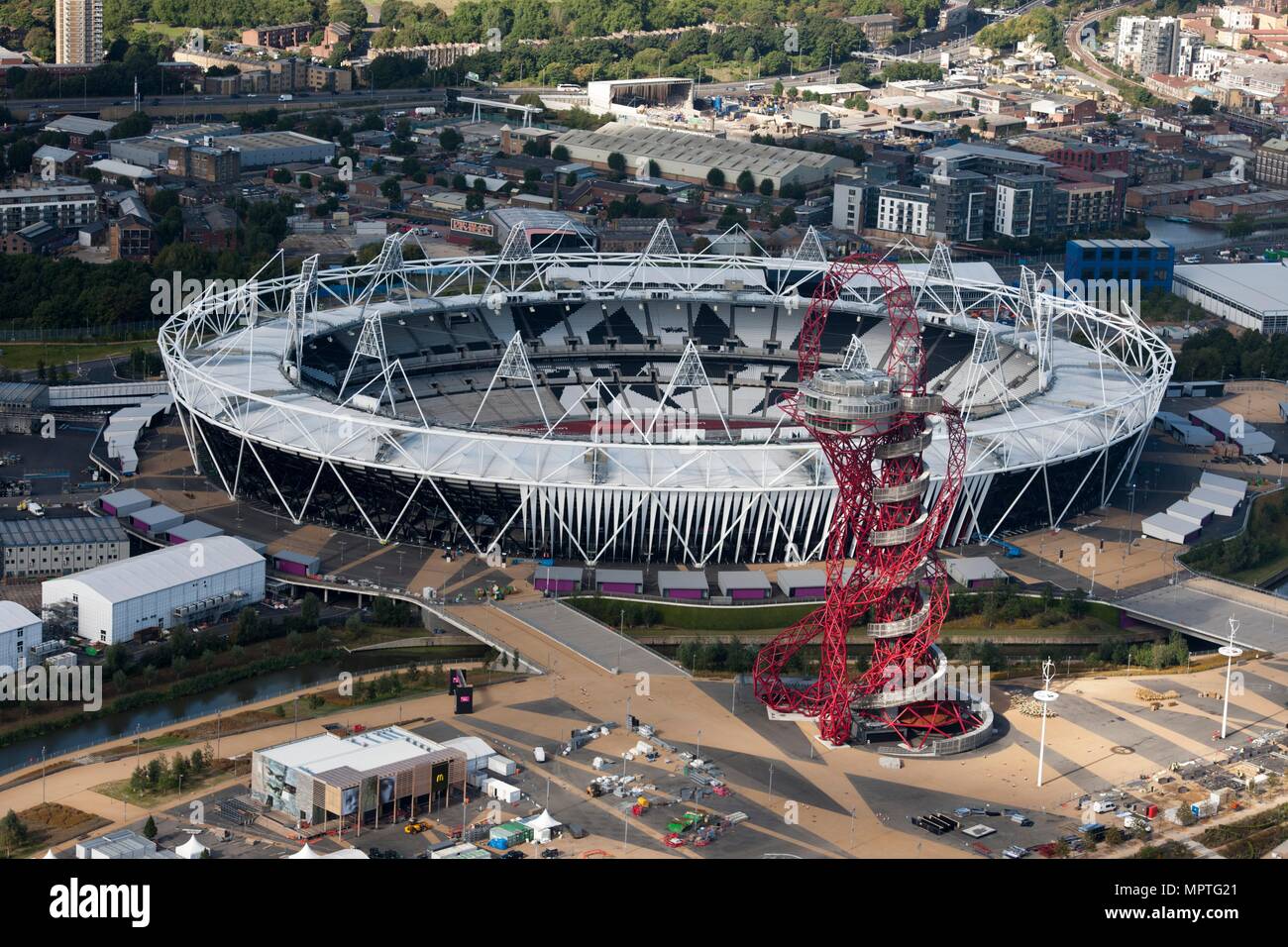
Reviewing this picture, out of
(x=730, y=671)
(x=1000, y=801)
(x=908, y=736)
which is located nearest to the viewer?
(x=1000, y=801)

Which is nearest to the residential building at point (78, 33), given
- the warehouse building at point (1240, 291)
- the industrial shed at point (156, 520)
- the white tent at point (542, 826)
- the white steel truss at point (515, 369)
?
the warehouse building at point (1240, 291)

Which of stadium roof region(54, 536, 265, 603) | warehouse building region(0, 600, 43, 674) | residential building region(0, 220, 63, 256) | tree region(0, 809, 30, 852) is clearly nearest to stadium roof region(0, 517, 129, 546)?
stadium roof region(54, 536, 265, 603)

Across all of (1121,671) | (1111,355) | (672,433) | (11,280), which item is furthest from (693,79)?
(1121,671)

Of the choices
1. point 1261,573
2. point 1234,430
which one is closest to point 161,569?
point 1261,573

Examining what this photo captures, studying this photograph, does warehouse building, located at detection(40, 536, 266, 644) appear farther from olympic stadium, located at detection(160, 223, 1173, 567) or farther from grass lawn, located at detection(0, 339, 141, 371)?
grass lawn, located at detection(0, 339, 141, 371)

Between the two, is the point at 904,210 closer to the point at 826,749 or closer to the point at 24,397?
the point at 24,397

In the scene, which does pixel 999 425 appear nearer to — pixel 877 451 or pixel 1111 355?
pixel 1111 355
